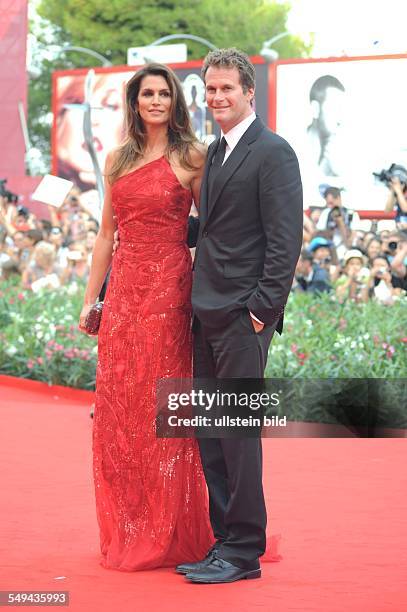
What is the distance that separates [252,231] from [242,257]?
0.35 feet

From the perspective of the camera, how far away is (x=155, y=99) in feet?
17.1

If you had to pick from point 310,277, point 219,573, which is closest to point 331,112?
point 310,277

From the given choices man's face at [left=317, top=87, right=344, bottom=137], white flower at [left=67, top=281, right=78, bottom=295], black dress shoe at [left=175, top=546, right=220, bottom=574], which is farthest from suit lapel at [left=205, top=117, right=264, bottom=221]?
man's face at [left=317, top=87, right=344, bottom=137]

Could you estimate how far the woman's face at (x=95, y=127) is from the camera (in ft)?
81.7

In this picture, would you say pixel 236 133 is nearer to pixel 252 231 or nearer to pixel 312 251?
pixel 252 231

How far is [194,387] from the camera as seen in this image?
5172 millimetres

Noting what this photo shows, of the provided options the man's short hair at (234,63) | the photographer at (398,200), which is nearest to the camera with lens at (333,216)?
the photographer at (398,200)

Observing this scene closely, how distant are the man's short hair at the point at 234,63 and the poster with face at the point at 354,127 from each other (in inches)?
590

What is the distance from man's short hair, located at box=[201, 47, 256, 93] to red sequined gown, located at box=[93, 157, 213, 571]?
1.75 feet

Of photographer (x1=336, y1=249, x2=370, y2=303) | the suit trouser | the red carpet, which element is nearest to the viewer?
the red carpet

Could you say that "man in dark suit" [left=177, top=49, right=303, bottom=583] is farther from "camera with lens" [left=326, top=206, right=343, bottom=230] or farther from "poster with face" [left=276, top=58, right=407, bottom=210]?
"poster with face" [left=276, top=58, right=407, bottom=210]

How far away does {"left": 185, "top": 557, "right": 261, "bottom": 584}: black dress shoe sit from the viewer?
4.94 metres

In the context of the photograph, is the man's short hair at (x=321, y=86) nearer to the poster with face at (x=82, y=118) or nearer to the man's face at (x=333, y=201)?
the poster with face at (x=82, y=118)

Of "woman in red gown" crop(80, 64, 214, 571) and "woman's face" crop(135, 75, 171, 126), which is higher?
"woman's face" crop(135, 75, 171, 126)
